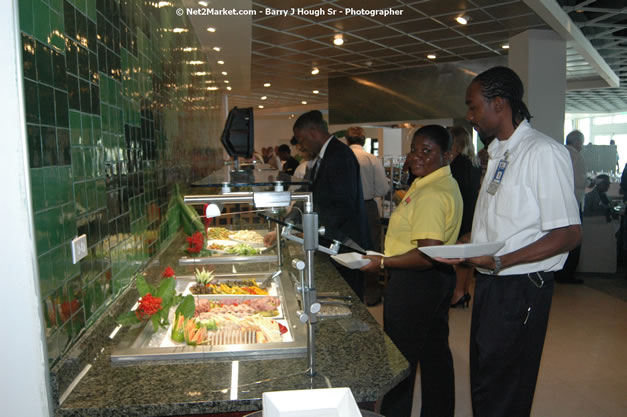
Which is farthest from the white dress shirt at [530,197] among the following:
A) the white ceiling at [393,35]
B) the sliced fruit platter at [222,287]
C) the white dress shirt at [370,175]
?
the white dress shirt at [370,175]

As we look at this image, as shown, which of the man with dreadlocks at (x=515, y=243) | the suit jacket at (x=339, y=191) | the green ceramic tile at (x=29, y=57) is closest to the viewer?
the green ceramic tile at (x=29, y=57)

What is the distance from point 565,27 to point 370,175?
2721 millimetres

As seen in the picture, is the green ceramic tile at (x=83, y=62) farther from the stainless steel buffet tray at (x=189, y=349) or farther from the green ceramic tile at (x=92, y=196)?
the stainless steel buffet tray at (x=189, y=349)

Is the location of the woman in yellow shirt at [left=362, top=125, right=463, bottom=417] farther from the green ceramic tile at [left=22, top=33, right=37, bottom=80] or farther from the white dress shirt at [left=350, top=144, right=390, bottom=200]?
the white dress shirt at [left=350, top=144, right=390, bottom=200]

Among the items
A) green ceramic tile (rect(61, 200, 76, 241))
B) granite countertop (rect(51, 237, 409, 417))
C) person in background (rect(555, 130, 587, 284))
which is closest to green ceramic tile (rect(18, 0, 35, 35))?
green ceramic tile (rect(61, 200, 76, 241))

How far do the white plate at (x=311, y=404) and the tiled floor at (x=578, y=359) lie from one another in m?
2.23

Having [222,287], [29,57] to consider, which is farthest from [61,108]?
[222,287]

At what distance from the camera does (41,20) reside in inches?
47.3

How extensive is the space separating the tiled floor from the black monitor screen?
2.04 m

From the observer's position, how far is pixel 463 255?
63.9 inches

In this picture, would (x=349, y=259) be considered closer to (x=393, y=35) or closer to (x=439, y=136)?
(x=439, y=136)

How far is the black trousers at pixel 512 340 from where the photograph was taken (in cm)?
175

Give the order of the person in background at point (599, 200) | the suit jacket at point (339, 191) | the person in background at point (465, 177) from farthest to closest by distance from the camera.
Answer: the person in background at point (599, 200) → the person in background at point (465, 177) → the suit jacket at point (339, 191)

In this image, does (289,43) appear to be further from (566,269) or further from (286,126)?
(286,126)
